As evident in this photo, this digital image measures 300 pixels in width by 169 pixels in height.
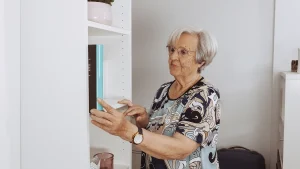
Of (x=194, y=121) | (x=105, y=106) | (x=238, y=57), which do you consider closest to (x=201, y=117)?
(x=194, y=121)

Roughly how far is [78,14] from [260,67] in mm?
1638

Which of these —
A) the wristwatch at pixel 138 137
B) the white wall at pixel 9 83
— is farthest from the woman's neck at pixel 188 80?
the white wall at pixel 9 83

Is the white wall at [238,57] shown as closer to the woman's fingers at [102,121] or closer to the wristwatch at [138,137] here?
the wristwatch at [138,137]

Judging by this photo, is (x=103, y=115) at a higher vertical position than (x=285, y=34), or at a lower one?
lower

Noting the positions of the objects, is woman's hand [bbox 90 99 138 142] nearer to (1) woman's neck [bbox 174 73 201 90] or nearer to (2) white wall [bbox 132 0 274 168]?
(1) woman's neck [bbox 174 73 201 90]

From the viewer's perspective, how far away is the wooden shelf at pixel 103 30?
3.99ft

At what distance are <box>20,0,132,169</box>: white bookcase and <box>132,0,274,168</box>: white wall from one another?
1.45m

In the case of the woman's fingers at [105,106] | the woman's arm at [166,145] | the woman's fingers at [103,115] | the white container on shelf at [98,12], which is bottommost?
the woman's arm at [166,145]

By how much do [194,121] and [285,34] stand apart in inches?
49.3

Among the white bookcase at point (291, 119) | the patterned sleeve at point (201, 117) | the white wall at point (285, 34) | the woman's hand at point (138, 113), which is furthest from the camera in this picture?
the white wall at point (285, 34)

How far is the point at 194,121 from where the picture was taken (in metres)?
1.43

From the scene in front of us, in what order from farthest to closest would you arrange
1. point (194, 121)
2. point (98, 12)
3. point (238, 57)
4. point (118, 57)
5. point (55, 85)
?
point (238, 57)
point (118, 57)
point (194, 121)
point (98, 12)
point (55, 85)

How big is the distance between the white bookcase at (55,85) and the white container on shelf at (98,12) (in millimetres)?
67

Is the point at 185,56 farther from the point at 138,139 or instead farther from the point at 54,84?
the point at 54,84
